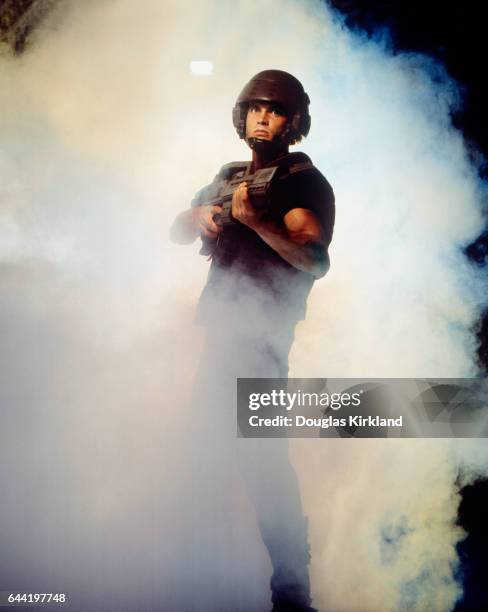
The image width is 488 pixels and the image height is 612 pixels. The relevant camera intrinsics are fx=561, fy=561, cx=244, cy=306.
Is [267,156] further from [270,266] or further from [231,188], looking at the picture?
[270,266]

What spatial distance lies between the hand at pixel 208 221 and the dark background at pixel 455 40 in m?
0.86

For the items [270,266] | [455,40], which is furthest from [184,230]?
[455,40]

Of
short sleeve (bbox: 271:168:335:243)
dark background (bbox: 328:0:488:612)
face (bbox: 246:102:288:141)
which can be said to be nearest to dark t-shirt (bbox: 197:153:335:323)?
short sleeve (bbox: 271:168:335:243)

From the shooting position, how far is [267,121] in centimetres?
196

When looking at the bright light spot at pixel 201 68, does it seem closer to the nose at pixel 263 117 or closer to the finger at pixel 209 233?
the nose at pixel 263 117

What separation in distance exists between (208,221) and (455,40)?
1.15 m

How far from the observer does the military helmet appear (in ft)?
6.44

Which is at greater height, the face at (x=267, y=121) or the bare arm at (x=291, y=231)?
the face at (x=267, y=121)

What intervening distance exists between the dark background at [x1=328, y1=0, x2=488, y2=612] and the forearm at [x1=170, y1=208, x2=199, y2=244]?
931 mm

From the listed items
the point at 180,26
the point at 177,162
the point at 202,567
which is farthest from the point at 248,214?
the point at 202,567

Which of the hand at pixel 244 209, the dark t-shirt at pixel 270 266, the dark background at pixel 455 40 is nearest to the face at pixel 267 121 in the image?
the dark t-shirt at pixel 270 266

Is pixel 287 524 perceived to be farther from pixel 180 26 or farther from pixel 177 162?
pixel 180 26

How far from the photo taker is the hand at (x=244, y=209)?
1.86 m

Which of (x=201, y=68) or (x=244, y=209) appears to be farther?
(x=201, y=68)
